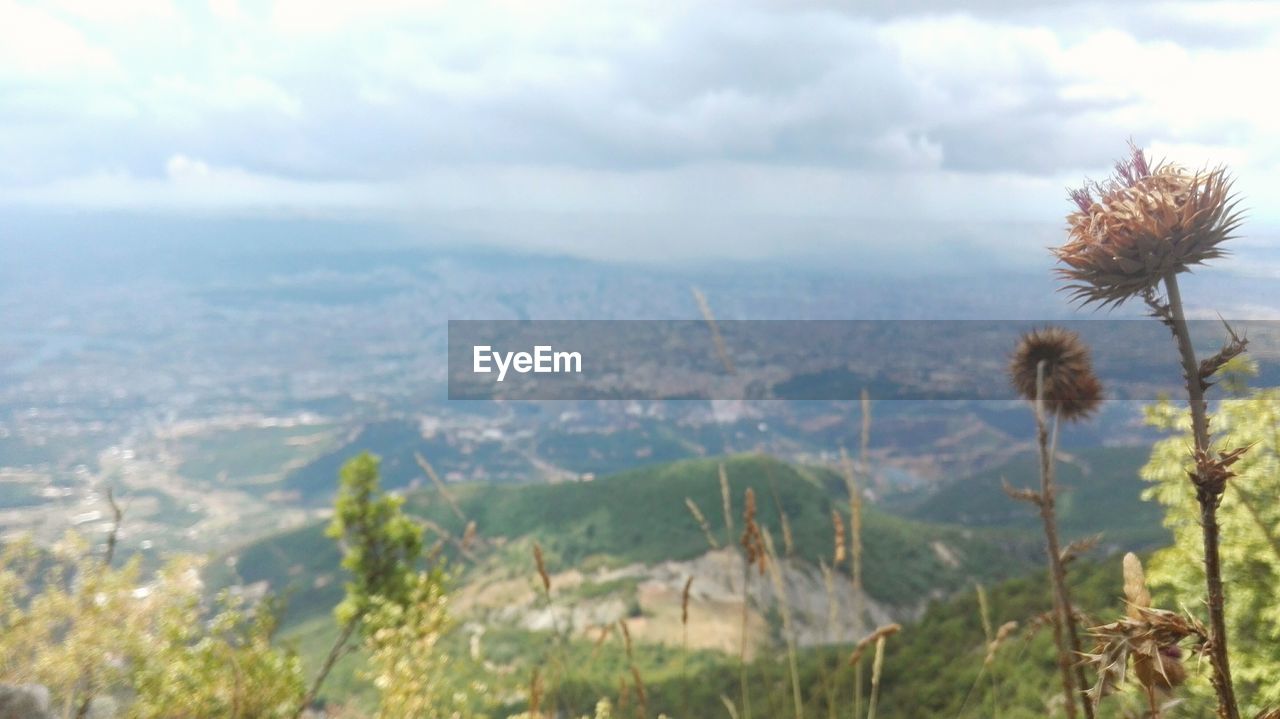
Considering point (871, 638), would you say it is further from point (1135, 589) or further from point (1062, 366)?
point (1062, 366)

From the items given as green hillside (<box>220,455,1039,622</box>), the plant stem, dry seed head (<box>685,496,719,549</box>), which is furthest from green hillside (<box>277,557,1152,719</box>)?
green hillside (<box>220,455,1039,622</box>)

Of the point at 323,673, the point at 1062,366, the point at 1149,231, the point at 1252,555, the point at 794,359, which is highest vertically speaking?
the point at 1149,231

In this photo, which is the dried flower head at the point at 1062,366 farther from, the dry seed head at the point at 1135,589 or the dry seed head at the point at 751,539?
the dry seed head at the point at 1135,589

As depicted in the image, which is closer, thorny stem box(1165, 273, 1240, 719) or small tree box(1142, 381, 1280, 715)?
thorny stem box(1165, 273, 1240, 719)

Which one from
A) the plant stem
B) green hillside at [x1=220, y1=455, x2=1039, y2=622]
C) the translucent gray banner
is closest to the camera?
the plant stem

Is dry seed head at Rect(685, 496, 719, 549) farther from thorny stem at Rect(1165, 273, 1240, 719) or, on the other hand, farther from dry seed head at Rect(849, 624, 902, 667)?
thorny stem at Rect(1165, 273, 1240, 719)

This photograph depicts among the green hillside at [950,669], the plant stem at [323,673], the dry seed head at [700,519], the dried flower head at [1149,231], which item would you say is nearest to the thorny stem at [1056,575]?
the dried flower head at [1149,231]

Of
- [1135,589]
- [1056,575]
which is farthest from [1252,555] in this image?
[1135,589]
